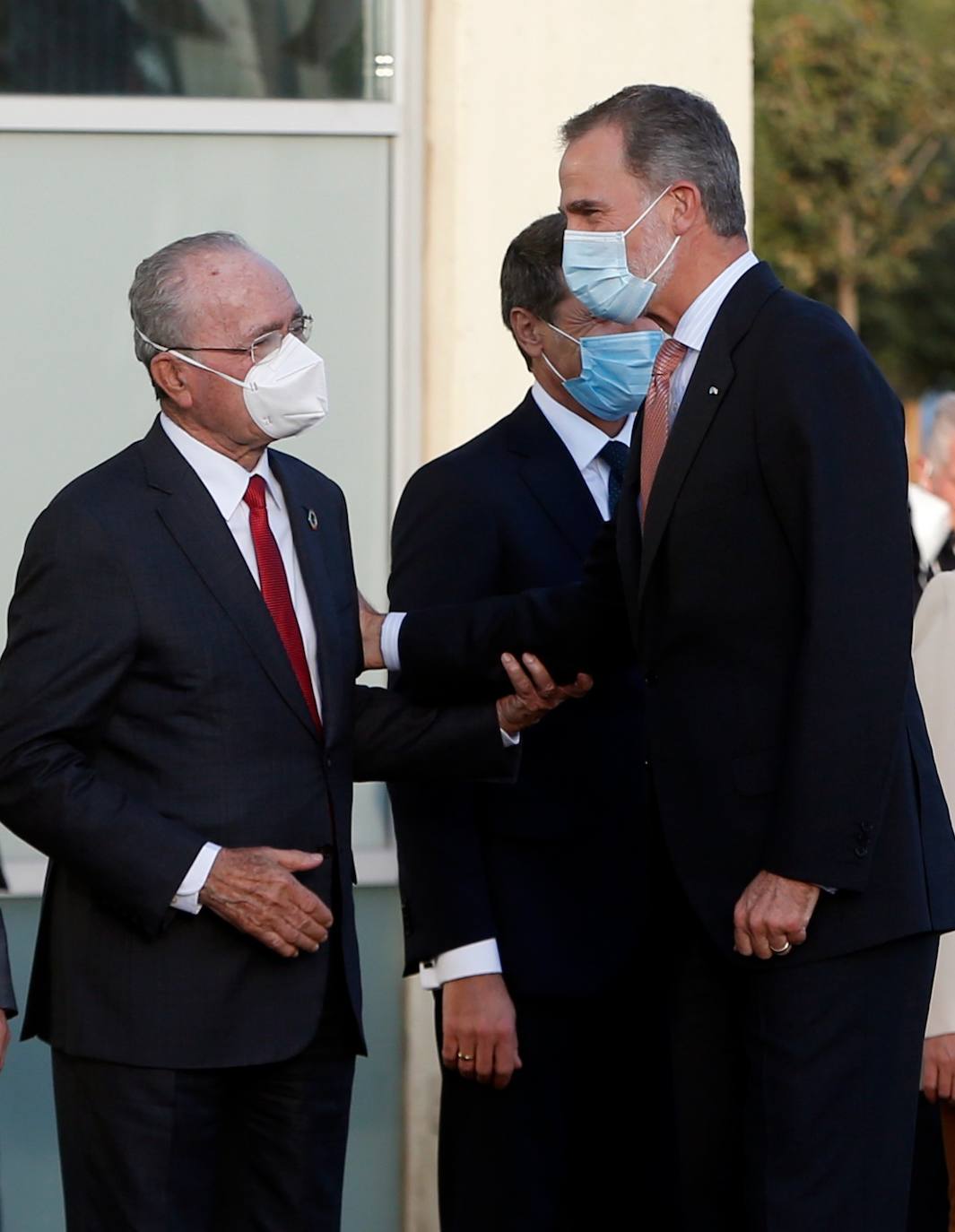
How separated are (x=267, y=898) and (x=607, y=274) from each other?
112cm

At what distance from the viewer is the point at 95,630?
3.01 m

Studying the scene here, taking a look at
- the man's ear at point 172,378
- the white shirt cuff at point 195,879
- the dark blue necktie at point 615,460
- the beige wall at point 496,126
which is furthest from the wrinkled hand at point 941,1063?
the beige wall at point 496,126

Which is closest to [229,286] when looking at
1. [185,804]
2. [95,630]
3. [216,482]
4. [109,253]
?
[216,482]

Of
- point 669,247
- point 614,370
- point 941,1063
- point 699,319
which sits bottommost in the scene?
point 941,1063

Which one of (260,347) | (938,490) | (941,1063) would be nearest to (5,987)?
(260,347)

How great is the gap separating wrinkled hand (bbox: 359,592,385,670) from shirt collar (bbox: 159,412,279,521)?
0.45 m

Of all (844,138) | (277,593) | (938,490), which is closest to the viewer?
(277,593)

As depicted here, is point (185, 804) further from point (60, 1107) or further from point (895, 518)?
point (895, 518)

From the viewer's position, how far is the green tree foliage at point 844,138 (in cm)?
2720

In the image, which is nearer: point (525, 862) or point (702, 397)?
point (702, 397)

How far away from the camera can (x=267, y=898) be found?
3043 millimetres

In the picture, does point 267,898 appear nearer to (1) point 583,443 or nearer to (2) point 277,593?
(2) point 277,593

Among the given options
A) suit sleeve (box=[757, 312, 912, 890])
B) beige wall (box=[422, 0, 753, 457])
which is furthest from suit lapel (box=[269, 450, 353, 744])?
beige wall (box=[422, 0, 753, 457])

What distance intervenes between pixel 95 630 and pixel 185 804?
0.32 metres
